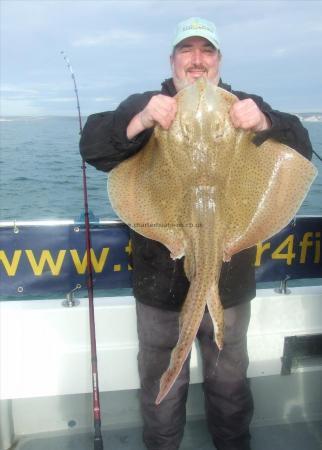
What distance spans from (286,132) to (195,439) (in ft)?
8.91

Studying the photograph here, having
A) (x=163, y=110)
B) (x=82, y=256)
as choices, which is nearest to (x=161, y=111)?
(x=163, y=110)

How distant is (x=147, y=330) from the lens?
3.12 meters

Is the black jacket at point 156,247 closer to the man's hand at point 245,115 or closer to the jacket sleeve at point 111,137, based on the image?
the jacket sleeve at point 111,137

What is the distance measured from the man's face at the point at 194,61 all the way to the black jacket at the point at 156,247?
0.10 m

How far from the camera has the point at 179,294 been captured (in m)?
2.99

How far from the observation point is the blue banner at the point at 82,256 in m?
3.55

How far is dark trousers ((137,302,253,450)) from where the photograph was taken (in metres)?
3.08

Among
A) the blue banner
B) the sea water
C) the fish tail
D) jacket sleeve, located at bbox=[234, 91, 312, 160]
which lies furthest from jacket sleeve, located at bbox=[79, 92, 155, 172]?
the sea water

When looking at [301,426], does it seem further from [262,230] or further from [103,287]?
[262,230]

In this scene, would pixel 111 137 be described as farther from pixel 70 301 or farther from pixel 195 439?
pixel 195 439

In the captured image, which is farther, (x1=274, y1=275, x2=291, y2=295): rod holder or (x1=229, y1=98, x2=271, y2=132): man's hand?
(x1=274, y1=275, x2=291, y2=295): rod holder

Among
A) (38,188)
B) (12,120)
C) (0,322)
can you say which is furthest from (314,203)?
(12,120)

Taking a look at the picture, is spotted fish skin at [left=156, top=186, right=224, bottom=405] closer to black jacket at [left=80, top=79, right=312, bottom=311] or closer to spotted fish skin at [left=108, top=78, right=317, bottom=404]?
spotted fish skin at [left=108, top=78, right=317, bottom=404]

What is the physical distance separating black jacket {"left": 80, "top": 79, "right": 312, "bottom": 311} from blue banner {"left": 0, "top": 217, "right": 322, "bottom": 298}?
626 millimetres
